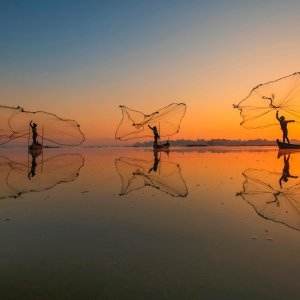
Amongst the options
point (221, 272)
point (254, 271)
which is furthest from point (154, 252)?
point (254, 271)

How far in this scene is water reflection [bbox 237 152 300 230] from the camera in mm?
8625

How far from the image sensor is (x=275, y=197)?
36.8ft

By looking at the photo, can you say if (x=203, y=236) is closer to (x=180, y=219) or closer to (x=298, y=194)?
(x=180, y=219)

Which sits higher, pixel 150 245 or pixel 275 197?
pixel 275 197

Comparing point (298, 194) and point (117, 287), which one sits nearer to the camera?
point (117, 287)

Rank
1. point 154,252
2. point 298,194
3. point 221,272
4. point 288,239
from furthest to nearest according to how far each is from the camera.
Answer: point 298,194 → point 288,239 → point 154,252 → point 221,272

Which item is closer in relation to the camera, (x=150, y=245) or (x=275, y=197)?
(x=150, y=245)

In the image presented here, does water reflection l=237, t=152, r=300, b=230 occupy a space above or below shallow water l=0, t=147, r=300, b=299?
above

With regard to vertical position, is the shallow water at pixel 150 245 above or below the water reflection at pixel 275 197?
below

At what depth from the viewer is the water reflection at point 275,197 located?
862 centimetres

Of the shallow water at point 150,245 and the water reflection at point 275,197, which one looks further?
the water reflection at point 275,197

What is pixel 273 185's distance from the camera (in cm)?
1408

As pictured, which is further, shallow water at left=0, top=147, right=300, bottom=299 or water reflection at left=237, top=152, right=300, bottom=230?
water reflection at left=237, top=152, right=300, bottom=230

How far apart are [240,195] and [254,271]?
7.11 m
